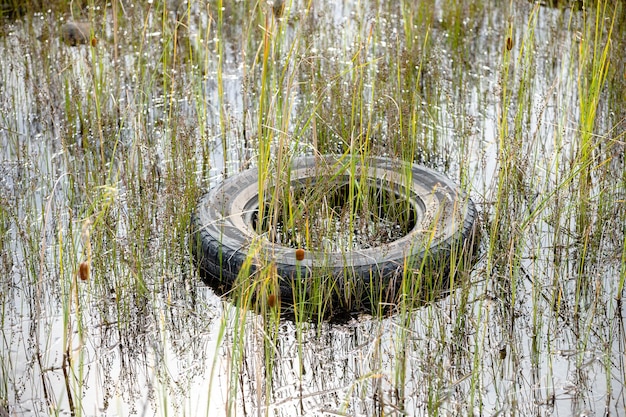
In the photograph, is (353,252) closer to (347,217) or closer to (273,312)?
(347,217)

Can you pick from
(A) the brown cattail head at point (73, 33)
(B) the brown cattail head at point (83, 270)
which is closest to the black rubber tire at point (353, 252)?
(B) the brown cattail head at point (83, 270)

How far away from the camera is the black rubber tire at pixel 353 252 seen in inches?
159

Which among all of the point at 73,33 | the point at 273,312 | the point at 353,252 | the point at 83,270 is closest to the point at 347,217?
the point at 353,252

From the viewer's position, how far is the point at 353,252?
419 cm

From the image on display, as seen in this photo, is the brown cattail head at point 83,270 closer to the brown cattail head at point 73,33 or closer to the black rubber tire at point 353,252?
the black rubber tire at point 353,252

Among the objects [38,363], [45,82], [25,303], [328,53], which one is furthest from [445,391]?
[45,82]

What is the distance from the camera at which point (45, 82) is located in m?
6.23

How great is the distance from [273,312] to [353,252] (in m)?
0.76

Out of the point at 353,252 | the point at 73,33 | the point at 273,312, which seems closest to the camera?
the point at 273,312

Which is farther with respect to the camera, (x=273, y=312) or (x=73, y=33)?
(x=73, y=33)

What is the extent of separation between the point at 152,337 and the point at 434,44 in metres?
3.92

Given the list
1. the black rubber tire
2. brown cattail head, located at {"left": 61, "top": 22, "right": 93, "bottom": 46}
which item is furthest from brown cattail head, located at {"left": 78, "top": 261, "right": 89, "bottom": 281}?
brown cattail head, located at {"left": 61, "top": 22, "right": 93, "bottom": 46}

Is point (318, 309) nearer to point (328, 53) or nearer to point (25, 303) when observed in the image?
point (25, 303)

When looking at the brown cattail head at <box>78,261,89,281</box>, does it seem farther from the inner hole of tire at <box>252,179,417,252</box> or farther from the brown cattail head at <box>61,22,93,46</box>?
the brown cattail head at <box>61,22,93,46</box>
